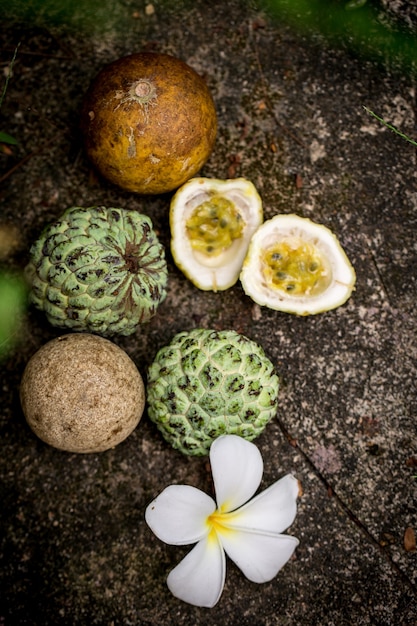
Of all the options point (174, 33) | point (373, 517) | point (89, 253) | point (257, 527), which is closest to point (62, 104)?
point (174, 33)

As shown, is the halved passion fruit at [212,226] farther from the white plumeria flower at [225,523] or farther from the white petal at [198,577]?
the white petal at [198,577]

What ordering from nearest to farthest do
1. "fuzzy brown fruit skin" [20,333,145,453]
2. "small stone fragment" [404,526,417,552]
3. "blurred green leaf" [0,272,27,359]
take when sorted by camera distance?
"fuzzy brown fruit skin" [20,333,145,453] < "blurred green leaf" [0,272,27,359] < "small stone fragment" [404,526,417,552]

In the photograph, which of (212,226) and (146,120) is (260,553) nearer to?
(212,226)

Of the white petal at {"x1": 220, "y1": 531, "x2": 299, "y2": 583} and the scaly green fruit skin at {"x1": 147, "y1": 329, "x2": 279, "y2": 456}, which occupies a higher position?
the scaly green fruit skin at {"x1": 147, "y1": 329, "x2": 279, "y2": 456}

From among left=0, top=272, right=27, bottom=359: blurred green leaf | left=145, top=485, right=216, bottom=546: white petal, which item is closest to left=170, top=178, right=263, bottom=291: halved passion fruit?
left=0, top=272, right=27, bottom=359: blurred green leaf

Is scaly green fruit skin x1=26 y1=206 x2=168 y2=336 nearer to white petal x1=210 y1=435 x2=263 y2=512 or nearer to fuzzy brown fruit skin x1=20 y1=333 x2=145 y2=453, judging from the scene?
fuzzy brown fruit skin x1=20 y1=333 x2=145 y2=453

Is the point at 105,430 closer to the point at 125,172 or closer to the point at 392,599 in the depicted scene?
the point at 125,172
